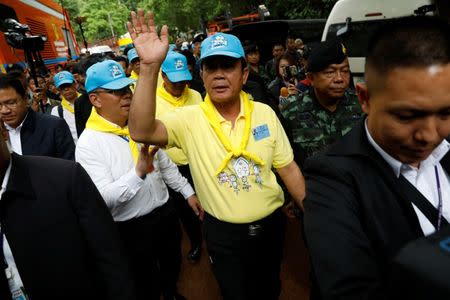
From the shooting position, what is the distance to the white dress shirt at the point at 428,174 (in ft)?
3.61

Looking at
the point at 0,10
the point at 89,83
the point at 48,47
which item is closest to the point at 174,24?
the point at 48,47

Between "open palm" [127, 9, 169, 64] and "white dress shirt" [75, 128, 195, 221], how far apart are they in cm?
79

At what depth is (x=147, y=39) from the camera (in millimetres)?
1909

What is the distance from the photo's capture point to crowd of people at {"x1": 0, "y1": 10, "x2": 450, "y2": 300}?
101 centimetres

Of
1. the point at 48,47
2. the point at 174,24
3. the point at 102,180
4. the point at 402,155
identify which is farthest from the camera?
the point at 174,24

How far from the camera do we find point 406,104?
3.13ft

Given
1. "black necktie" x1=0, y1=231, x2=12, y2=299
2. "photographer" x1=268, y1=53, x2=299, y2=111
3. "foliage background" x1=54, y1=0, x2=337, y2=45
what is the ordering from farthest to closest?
"foliage background" x1=54, y1=0, x2=337, y2=45 < "photographer" x1=268, y1=53, x2=299, y2=111 < "black necktie" x1=0, y1=231, x2=12, y2=299

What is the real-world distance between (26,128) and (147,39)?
1.93 metres

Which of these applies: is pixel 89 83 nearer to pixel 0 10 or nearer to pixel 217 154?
pixel 217 154

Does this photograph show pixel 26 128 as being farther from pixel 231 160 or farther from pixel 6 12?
pixel 6 12

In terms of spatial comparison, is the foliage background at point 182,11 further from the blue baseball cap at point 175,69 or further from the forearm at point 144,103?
the forearm at point 144,103

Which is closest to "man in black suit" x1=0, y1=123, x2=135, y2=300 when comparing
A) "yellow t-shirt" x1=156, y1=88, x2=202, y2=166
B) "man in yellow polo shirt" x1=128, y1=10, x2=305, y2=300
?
"man in yellow polo shirt" x1=128, y1=10, x2=305, y2=300

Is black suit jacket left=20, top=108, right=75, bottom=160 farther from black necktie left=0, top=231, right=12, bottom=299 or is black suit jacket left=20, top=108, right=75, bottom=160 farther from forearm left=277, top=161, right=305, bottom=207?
forearm left=277, top=161, right=305, bottom=207

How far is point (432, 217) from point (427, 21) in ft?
1.85
